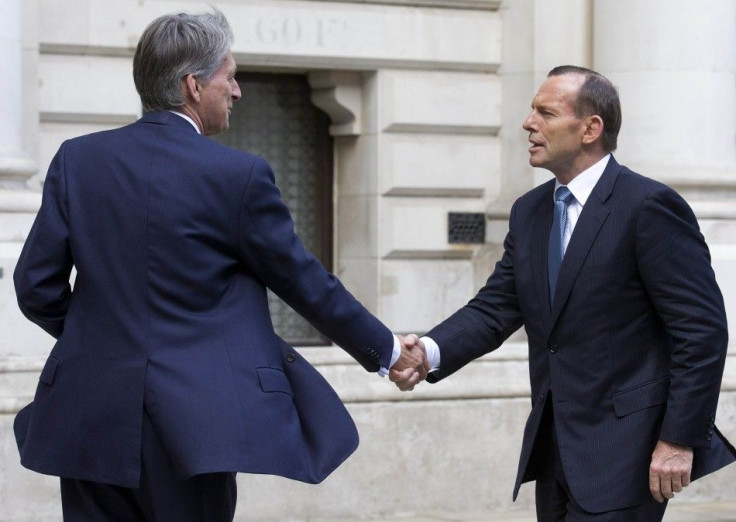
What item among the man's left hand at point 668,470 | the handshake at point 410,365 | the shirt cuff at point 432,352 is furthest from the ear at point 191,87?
the man's left hand at point 668,470

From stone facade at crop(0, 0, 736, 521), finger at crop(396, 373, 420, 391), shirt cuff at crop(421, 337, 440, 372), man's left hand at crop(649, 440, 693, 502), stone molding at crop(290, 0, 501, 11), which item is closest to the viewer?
man's left hand at crop(649, 440, 693, 502)

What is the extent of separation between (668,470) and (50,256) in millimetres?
1782

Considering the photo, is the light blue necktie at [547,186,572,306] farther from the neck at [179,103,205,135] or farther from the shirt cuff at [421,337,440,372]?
the neck at [179,103,205,135]

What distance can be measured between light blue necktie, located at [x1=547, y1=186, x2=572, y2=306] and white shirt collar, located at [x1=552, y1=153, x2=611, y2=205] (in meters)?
0.03

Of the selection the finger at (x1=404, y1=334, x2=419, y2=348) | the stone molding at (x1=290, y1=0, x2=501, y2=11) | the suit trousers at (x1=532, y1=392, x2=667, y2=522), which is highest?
the stone molding at (x1=290, y1=0, x2=501, y2=11)

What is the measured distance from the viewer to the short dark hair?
16.6 ft

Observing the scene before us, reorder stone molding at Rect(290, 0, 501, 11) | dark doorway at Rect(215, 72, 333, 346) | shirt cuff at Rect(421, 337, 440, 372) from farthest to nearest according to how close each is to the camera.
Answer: dark doorway at Rect(215, 72, 333, 346)
stone molding at Rect(290, 0, 501, 11)
shirt cuff at Rect(421, 337, 440, 372)

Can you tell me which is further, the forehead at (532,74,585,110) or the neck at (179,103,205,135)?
the forehead at (532,74,585,110)

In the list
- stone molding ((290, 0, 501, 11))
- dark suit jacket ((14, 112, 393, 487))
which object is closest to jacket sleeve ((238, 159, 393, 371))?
dark suit jacket ((14, 112, 393, 487))

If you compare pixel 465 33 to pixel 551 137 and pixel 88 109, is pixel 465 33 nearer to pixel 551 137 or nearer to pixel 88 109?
pixel 88 109

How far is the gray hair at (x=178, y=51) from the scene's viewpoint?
4.35 metres

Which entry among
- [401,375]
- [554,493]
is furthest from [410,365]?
[554,493]

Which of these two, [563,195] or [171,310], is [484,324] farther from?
[171,310]

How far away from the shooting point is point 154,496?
169 inches
